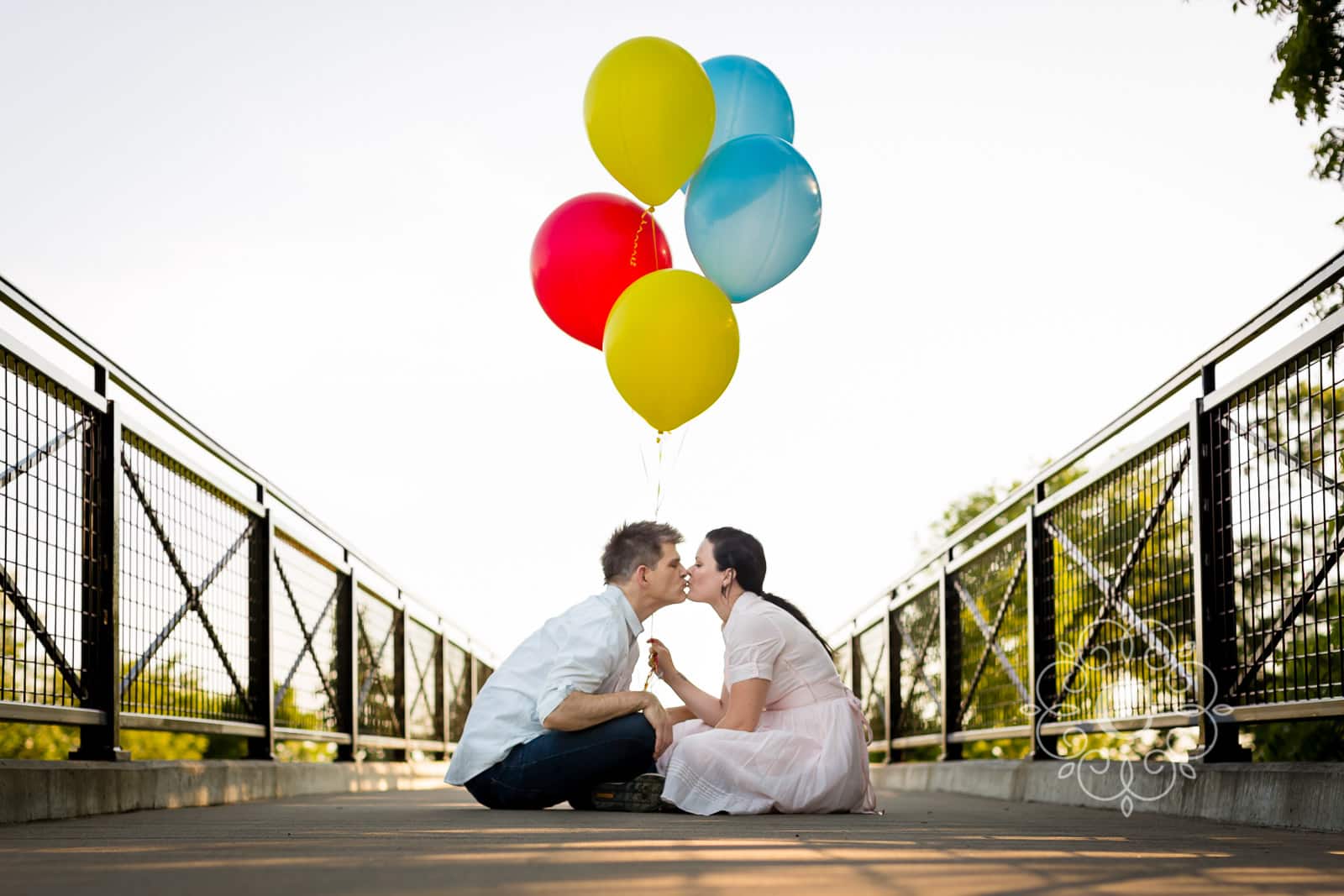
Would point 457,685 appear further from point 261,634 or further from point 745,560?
point 745,560

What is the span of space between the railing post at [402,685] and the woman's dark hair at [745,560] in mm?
5690

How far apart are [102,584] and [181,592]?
864 mm

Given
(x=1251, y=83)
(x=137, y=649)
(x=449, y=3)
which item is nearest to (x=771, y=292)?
(x=1251, y=83)

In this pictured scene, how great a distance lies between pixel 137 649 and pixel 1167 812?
3.33 metres

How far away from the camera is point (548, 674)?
451cm

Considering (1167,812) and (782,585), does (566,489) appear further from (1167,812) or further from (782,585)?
(1167,812)

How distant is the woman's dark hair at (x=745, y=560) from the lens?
5.06 metres

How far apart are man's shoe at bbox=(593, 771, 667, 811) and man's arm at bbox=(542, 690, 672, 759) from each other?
202 millimetres

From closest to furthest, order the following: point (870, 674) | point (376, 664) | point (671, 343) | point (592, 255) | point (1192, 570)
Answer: point (1192, 570), point (671, 343), point (592, 255), point (376, 664), point (870, 674)

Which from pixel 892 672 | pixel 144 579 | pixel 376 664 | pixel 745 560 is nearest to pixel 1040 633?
pixel 745 560

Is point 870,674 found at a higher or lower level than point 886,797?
higher

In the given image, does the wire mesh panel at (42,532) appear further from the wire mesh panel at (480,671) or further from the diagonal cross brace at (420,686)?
the wire mesh panel at (480,671)

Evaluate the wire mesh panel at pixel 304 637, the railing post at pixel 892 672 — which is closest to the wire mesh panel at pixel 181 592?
the wire mesh panel at pixel 304 637

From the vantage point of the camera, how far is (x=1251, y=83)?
5.13m
